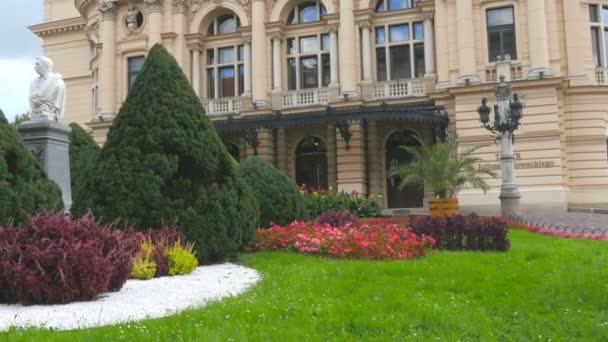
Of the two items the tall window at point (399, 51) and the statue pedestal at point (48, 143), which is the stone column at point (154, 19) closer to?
the tall window at point (399, 51)

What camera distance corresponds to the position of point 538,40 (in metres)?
27.4

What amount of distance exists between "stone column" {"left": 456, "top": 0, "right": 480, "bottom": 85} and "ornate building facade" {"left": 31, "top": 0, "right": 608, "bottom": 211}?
6cm

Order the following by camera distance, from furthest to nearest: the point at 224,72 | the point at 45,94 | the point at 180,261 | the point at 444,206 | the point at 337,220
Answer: the point at 224,72 < the point at 444,206 < the point at 337,220 < the point at 45,94 < the point at 180,261

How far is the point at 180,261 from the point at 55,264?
8.68 feet

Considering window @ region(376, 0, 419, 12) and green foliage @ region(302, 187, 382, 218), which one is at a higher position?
window @ region(376, 0, 419, 12)

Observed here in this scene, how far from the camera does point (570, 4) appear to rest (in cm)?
2859

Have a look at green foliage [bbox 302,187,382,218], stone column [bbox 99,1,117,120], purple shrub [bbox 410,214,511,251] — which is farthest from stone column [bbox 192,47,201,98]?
purple shrub [bbox 410,214,511,251]

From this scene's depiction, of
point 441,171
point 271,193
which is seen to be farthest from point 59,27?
point 271,193

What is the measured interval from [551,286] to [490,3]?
78.7 ft

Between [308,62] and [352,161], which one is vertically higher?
[308,62]

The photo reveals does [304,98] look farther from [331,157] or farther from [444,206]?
[444,206]

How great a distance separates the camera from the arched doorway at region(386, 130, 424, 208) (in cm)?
3172

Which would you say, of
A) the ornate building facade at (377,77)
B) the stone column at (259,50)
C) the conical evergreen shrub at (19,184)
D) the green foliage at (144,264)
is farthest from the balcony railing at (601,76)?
the conical evergreen shrub at (19,184)

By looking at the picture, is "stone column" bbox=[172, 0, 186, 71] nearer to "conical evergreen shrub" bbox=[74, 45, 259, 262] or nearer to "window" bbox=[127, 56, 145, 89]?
"window" bbox=[127, 56, 145, 89]
